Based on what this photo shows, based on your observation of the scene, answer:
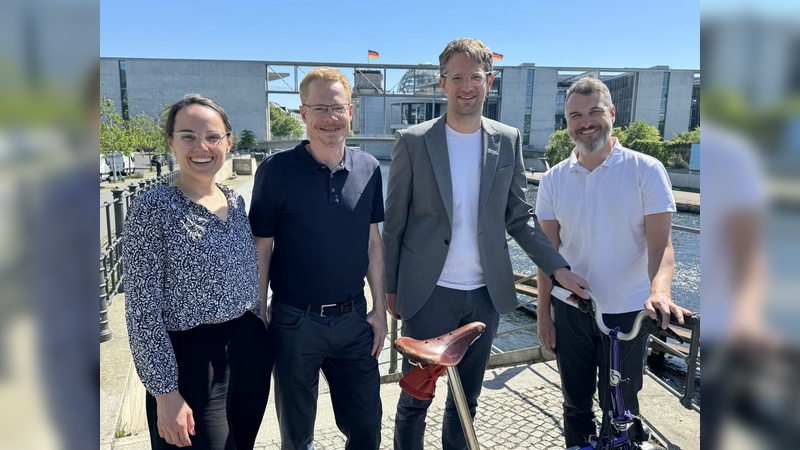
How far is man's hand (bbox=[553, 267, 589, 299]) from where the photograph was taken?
7.74 ft

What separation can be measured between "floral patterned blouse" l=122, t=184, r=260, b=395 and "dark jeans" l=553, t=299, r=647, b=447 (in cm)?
173

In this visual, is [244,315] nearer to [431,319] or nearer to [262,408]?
[262,408]

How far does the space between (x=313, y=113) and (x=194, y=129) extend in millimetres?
577

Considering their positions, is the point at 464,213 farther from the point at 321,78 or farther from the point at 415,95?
the point at 415,95

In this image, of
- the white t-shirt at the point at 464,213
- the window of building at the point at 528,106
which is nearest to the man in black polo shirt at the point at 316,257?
the white t-shirt at the point at 464,213

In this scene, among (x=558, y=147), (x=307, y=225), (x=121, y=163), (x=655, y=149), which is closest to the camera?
(x=307, y=225)

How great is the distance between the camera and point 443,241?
8.87 ft

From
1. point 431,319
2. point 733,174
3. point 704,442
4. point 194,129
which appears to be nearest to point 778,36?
point 733,174

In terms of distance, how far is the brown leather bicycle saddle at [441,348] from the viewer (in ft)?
6.75

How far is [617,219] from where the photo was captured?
104 inches

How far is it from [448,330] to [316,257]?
861 millimetres

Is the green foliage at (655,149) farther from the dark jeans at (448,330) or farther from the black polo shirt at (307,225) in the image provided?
the black polo shirt at (307,225)

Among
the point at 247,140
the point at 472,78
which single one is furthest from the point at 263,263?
the point at 247,140

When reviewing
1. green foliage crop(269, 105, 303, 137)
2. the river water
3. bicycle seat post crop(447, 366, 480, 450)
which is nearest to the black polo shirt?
bicycle seat post crop(447, 366, 480, 450)
